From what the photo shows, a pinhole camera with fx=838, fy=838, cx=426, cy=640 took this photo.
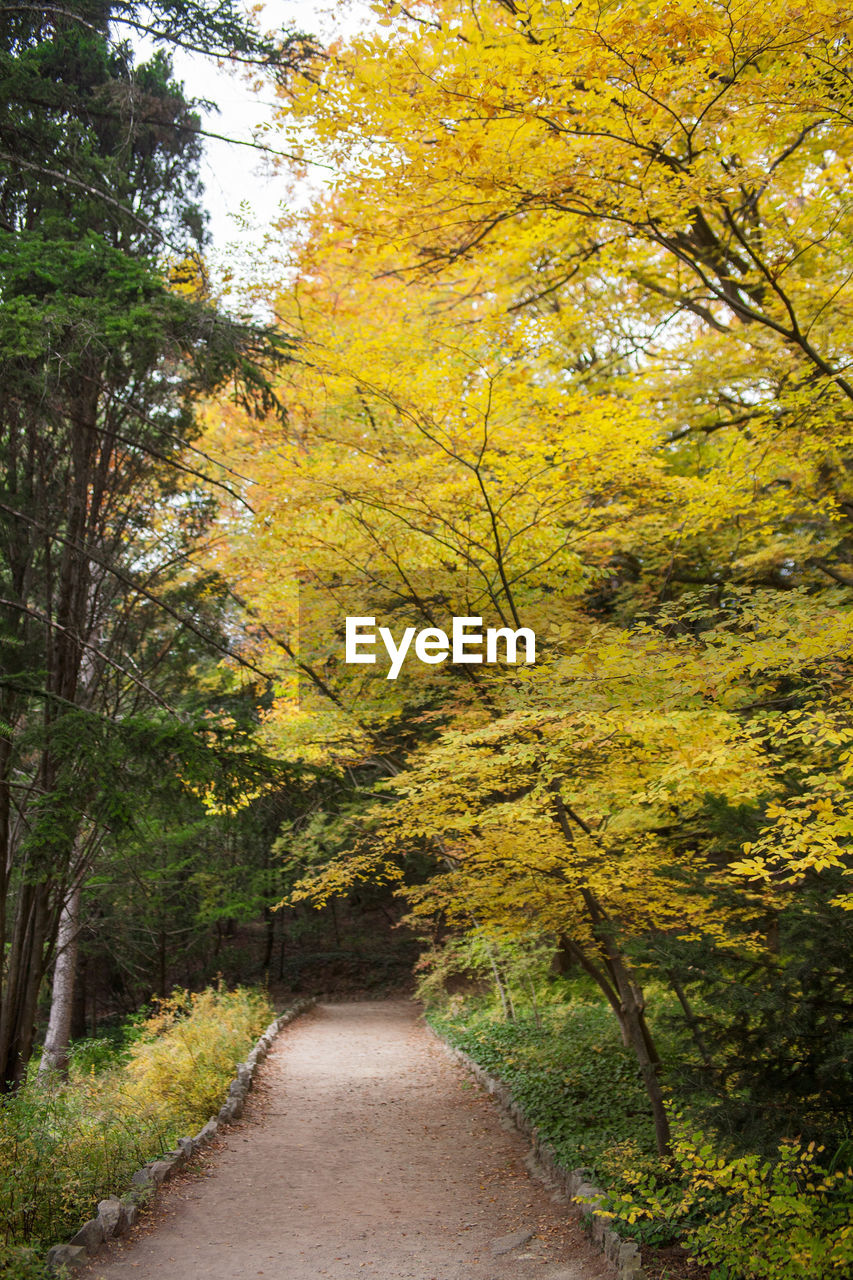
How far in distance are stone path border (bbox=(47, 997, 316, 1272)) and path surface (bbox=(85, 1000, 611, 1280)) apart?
0.09m

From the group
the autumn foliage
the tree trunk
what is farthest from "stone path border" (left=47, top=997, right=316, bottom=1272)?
the tree trunk

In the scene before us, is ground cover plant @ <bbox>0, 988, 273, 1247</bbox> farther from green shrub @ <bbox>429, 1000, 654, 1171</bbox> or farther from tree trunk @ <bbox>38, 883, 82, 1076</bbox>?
green shrub @ <bbox>429, 1000, 654, 1171</bbox>

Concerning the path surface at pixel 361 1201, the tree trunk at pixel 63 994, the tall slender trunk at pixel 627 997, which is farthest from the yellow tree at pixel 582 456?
the tree trunk at pixel 63 994

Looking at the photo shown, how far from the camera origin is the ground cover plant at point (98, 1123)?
434cm

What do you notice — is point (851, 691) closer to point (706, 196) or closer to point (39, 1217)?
point (706, 196)

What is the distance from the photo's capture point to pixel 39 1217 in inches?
170

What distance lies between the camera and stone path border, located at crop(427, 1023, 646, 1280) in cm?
425

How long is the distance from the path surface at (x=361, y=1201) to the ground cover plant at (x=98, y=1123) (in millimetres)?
334

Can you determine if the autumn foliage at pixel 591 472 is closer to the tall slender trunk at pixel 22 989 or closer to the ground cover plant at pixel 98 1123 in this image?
the ground cover plant at pixel 98 1123

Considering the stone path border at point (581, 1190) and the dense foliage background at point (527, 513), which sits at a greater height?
the dense foliage background at point (527, 513)

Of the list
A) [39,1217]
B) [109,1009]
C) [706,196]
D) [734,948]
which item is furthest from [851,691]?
[109,1009]

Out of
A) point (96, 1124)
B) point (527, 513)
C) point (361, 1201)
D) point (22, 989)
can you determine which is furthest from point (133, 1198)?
point (527, 513)

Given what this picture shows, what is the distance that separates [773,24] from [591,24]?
2.84 feet

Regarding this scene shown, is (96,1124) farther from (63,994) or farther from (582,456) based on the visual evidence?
(63,994)
